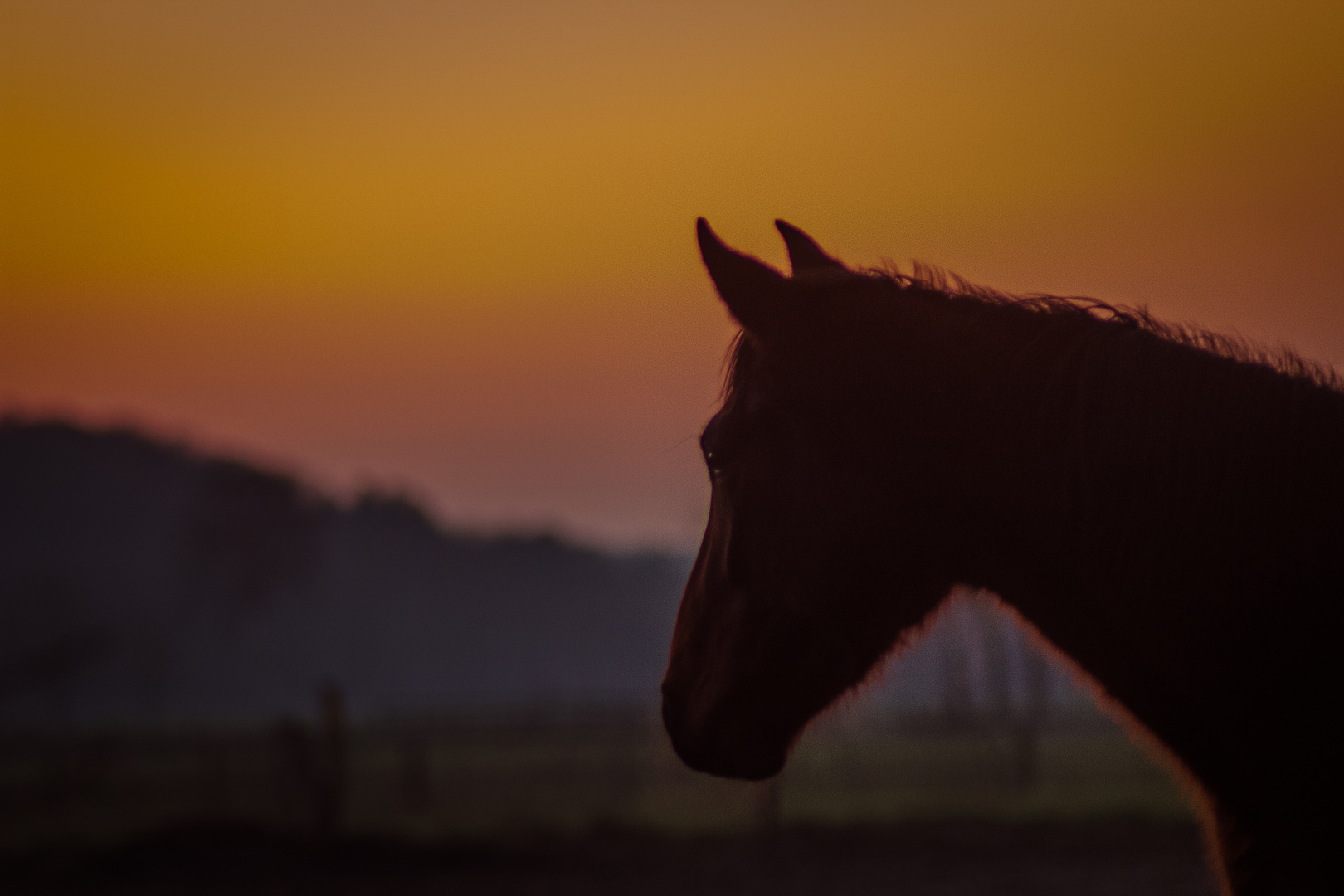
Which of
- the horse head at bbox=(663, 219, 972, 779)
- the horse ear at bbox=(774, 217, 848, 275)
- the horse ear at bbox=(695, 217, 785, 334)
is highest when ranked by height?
the horse ear at bbox=(774, 217, 848, 275)

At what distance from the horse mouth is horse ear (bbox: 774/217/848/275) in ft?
2.63

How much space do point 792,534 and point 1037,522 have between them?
0.35m

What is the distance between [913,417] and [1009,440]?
140 mm

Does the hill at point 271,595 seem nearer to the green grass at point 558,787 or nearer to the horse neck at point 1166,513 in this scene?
the green grass at point 558,787

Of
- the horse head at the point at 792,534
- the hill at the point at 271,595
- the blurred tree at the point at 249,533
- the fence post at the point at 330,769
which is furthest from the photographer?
the hill at the point at 271,595

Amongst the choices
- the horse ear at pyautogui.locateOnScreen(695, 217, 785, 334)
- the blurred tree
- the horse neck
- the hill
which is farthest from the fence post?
the blurred tree

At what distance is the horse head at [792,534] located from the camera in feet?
5.58

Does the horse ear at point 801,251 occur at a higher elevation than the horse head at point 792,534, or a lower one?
higher

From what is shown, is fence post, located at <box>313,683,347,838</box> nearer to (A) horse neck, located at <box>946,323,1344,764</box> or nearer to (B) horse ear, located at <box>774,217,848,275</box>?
(B) horse ear, located at <box>774,217,848,275</box>

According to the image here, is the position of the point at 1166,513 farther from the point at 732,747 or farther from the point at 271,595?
the point at 271,595

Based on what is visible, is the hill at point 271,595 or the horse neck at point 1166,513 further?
the hill at point 271,595

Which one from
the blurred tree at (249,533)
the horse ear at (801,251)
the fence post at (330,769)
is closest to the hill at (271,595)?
the blurred tree at (249,533)

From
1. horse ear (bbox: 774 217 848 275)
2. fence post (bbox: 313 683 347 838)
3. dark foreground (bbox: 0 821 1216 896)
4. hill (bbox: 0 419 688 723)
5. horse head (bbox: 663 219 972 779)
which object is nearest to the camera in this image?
horse head (bbox: 663 219 972 779)

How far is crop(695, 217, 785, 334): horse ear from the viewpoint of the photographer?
176 centimetres
